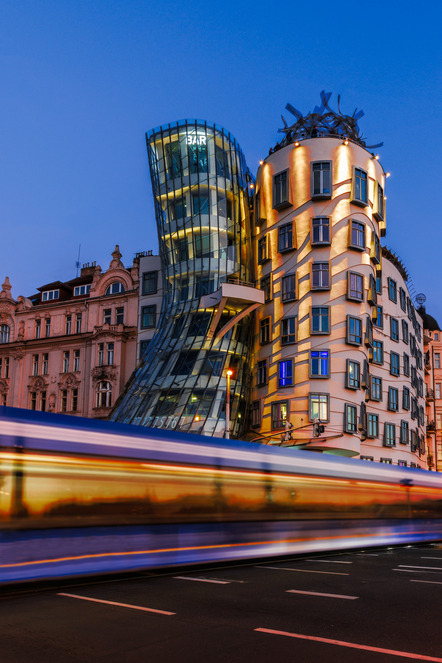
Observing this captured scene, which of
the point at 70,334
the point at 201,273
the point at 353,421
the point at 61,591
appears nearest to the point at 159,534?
the point at 61,591

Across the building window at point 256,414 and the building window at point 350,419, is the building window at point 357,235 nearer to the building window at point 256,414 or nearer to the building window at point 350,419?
the building window at point 350,419

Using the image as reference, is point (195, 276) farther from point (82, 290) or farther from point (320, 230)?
point (82, 290)

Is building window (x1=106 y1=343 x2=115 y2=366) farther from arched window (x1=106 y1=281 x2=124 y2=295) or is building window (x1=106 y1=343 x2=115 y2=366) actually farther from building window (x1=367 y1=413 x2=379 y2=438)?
building window (x1=367 y1=413 x2=379 y2=438)

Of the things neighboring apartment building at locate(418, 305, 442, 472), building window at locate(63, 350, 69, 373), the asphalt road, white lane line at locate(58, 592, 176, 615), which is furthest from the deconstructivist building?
white lane line at locate(58, 592, 176, 615)

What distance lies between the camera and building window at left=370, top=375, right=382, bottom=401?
55875 millimetres

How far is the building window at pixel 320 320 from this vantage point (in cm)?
5031

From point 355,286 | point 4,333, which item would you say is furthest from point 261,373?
point 4,333

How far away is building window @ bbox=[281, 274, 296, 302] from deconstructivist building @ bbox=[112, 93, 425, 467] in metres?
0.12

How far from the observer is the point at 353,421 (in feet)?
164

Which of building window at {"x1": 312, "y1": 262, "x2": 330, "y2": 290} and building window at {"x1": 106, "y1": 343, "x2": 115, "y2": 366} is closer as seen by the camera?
building window at {"x1": 312, "y1": 262, "x2": 330, "y2": 290}

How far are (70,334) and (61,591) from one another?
55.6 meters

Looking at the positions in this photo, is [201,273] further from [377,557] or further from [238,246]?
[377,557]

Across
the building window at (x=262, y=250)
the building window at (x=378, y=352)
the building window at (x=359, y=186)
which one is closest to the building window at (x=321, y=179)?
the building window at (x=359, y=186)

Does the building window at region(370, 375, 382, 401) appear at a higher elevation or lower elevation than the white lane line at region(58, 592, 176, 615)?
higher
